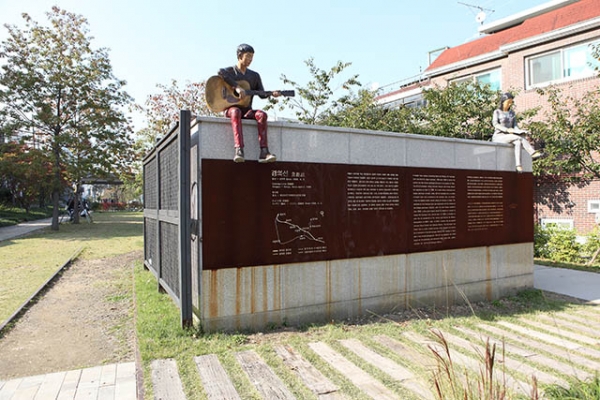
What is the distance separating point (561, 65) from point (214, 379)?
60.1 ft

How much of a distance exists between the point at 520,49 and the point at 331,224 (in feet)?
54.4

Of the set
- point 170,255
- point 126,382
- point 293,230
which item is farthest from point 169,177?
point 126,382

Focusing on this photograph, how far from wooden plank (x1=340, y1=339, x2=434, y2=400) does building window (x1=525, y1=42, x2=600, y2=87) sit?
16.0m

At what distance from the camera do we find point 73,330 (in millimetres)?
5289

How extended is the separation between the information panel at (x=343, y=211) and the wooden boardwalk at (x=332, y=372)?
4.07 feet

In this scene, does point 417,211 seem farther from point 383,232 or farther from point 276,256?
point 276,256

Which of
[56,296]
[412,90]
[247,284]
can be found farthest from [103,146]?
[247,284]

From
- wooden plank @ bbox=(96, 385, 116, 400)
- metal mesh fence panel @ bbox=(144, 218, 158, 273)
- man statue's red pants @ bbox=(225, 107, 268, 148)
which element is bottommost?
wooden plank @ bbox=(96, 385, 116, 400)

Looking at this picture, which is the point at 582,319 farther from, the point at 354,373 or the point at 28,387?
the point at 28,387

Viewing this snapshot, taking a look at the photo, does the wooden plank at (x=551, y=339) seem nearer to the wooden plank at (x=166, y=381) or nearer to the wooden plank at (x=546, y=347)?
the wooden plank at (x=546, y=347)

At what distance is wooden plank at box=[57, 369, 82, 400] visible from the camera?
3398mm

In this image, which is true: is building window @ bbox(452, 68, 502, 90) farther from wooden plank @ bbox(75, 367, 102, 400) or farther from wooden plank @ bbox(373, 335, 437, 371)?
wooden plank @ bbox(75, 367, 102, 400)

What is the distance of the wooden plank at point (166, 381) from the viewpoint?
10.9ft

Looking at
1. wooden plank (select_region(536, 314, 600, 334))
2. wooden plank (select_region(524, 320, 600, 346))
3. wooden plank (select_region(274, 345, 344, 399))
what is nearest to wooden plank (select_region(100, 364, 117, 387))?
wooden plank (select_region(274, 345, 344, 399))
